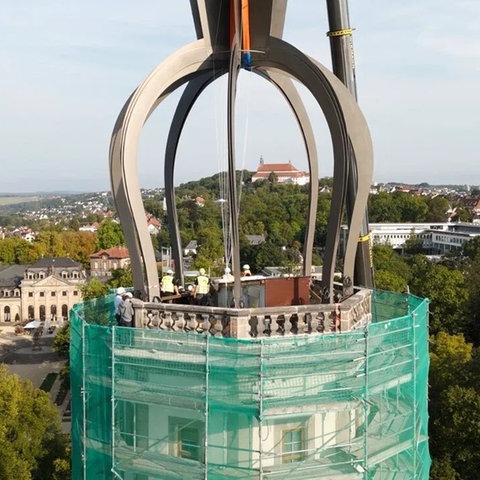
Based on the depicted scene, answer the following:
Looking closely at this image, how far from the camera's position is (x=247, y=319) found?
515 inches

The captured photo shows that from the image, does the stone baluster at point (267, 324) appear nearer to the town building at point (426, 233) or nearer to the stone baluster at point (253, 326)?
the stone baluster at point (253, 326)

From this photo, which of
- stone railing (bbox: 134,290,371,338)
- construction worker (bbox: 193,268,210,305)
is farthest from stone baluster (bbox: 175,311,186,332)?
construction worker (bbox: 193,268,210,305)

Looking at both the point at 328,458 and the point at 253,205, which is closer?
the point at 328,458

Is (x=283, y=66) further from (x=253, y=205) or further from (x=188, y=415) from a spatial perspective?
(x=253, y=205)

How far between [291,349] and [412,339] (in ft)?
10.8

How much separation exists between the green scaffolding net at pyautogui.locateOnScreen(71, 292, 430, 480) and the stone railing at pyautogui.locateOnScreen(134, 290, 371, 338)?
1.36 feet

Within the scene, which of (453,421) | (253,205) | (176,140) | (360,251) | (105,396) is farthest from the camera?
(253,205)

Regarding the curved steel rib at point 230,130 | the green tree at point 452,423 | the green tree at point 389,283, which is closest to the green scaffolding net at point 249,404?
the curved steel rib at point 230,130

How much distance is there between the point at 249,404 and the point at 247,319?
1568mm

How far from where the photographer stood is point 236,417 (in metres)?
13.4

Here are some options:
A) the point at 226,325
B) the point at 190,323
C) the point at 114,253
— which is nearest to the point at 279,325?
the point at 226,325

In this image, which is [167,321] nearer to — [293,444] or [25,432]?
[293,444]

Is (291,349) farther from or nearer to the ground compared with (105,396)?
farther from the ground

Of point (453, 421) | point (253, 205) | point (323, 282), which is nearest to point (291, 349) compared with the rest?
point (323, 282)
